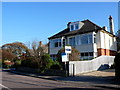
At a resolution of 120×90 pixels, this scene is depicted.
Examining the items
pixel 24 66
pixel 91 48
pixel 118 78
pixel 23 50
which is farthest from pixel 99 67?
pixel 23 50

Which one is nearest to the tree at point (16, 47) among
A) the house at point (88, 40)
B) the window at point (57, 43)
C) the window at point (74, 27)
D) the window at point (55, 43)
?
the window at point (55, 43)

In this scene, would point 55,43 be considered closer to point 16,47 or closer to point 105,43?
point 105,43

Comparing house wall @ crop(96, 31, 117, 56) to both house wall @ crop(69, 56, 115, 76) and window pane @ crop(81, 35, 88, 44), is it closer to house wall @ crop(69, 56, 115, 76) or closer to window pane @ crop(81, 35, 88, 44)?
window pane @ crop(81, 35, 88, 44)

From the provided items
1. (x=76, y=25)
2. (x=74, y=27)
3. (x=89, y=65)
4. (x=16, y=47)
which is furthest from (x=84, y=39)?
(x=16, y=47)

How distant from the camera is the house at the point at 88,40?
2802cm

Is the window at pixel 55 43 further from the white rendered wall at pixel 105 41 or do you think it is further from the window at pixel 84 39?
the white rendered wall at pixel 105 41

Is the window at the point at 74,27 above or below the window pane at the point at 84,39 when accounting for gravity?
above

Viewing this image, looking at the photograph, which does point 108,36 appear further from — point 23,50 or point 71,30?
point 23,50

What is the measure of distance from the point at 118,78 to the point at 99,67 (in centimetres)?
1025

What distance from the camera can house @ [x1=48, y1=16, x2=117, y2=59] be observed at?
28016 mm

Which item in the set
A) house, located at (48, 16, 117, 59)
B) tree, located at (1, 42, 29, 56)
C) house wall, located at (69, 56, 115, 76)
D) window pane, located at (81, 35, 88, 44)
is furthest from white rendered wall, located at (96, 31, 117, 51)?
tree, located at (1, 42, 29, 56)

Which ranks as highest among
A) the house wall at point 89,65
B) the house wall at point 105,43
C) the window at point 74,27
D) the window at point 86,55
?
the window at point 74,27

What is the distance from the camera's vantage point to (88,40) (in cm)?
2855

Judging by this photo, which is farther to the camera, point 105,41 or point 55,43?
point 55,43
